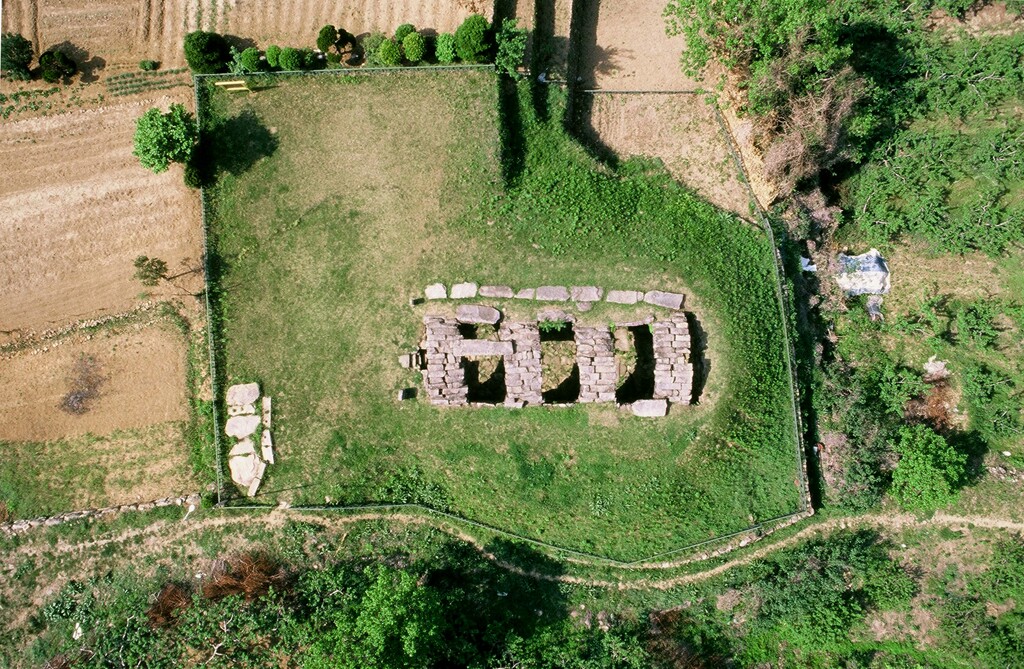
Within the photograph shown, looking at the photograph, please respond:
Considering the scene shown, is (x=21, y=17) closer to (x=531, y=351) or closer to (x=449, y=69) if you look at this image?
(x=449, y=69)

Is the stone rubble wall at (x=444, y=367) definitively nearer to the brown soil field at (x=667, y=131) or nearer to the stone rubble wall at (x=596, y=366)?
the stone rubble wall at (x=596, y=366)

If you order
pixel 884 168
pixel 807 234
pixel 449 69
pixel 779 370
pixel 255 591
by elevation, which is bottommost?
pixel 255 591

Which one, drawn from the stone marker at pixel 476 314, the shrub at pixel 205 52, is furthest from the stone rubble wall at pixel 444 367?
the shrub at pixel 205 52

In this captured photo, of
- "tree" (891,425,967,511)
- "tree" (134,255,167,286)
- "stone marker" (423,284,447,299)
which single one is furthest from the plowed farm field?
"tree" (891,425,967,511)

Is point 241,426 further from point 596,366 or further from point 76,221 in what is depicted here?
point 596,366

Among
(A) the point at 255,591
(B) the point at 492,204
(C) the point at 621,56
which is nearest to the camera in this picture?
(A) the point at 255,591

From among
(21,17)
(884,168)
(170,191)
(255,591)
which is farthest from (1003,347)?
(21,17)
